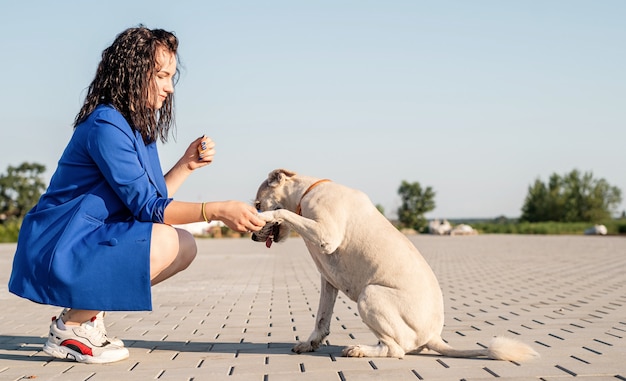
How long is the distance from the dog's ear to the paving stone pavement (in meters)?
1.18

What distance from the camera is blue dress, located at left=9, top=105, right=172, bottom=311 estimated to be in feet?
12.8

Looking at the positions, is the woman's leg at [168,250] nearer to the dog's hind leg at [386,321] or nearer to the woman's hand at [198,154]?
the woman's hand at [198,154]

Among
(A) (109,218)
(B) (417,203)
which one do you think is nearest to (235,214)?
(A) (109,218)

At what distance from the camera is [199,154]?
16.1ft

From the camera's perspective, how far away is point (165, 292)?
30.6 feet

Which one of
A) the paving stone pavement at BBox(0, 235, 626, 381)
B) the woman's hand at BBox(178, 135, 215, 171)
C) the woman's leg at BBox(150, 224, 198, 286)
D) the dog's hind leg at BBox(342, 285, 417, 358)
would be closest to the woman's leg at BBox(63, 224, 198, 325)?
the woman's leg at BBox(150, 224, 198, 286)

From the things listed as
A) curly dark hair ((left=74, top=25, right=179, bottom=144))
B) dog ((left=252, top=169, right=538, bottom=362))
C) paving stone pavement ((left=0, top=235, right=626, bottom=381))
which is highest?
curly dark hair ((left=74, top=25, right=179, bottom=144))

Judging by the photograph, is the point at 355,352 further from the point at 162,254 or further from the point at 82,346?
the point at 82,346

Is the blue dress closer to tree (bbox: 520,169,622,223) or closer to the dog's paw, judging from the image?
the dog's paw

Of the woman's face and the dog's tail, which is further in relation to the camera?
the woman's face

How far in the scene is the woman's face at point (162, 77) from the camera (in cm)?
441

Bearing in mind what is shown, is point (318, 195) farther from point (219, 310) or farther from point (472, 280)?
point (472, 280)

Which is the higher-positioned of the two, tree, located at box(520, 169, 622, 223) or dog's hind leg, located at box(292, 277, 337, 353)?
tree, located at box(520, 169, 622, 223)

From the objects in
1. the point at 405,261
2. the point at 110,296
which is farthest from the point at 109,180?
the point at 405,261
